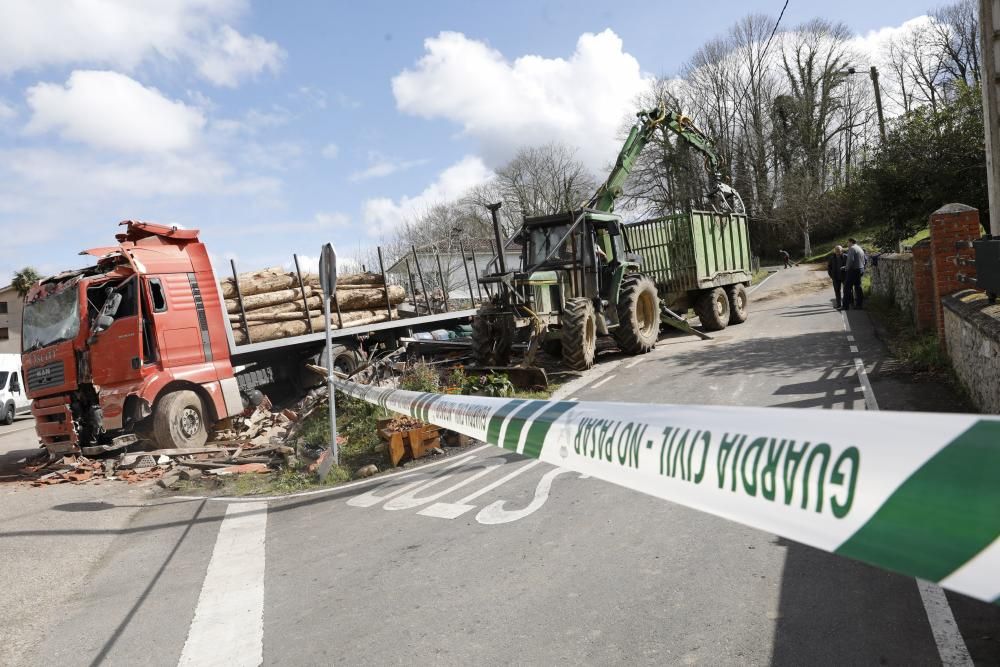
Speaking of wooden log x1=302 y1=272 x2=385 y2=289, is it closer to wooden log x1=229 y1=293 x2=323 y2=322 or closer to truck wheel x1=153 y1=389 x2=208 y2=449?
wooden log x1=229 y1=293 x2=323 y2=322

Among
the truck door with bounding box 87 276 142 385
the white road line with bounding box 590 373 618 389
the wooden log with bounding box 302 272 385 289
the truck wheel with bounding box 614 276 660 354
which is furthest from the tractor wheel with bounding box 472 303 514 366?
the truck door with bounding box 87 276 142 385

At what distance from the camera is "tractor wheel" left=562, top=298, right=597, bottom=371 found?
11328 mm

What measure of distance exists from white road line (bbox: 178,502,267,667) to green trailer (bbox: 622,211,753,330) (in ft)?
36.7

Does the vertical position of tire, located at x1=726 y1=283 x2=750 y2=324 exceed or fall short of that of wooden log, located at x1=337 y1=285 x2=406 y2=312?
it falls short

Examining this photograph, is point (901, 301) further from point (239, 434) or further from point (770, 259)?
point (770, 259)

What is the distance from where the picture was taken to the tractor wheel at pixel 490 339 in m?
11.9

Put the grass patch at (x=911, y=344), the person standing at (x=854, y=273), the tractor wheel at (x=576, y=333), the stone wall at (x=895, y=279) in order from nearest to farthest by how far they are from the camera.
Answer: the grass patch at (x=911, y=344) → the tractor wheel at (x=576, y=333) → the stone wall at (x=895, y=279) → the person standing at (x=854, y=273)

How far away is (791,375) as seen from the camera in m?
9.72

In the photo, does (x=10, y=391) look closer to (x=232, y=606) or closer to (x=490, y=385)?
(x=490, y=385)

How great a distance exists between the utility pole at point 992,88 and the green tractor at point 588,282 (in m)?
5.78

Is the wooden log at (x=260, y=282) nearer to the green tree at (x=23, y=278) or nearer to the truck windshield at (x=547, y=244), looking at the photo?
the truck windshield at (x=547, y=244)

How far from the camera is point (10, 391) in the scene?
21.6 meters

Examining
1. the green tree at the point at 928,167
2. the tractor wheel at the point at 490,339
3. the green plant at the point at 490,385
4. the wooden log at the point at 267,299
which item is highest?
the green tree at the point at 928,167

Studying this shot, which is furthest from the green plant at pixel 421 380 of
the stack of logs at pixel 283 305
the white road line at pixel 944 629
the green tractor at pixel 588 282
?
the white road line at pixel 944 629
